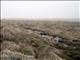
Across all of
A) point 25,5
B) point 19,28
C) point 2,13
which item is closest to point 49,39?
point 19,28

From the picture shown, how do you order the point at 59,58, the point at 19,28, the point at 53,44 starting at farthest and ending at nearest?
the point at 19,28
the point at 53,44
the point at 59,58

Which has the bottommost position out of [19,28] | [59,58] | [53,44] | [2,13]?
[59,58]

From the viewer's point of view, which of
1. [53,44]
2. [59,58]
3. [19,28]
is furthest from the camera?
[19,28]

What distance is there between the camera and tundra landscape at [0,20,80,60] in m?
2.51

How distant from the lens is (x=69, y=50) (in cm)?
259

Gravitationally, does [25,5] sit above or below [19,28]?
→ above

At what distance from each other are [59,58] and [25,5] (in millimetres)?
1247

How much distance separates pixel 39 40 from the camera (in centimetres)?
266

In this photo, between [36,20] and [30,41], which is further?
[36,20]

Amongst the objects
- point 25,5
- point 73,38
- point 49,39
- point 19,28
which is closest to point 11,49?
point 19,28

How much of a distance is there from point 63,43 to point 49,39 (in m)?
0.27

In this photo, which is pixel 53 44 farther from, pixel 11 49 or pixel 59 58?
pixel 11 49

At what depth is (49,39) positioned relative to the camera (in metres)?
2.71

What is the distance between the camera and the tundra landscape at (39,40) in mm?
2514
